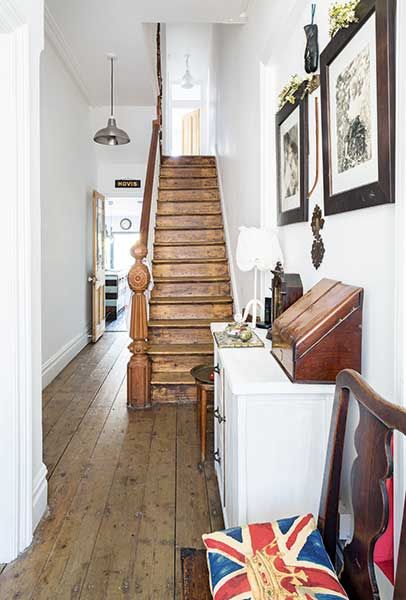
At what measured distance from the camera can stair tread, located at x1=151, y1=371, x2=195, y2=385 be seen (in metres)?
3.50

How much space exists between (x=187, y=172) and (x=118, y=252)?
9.41m

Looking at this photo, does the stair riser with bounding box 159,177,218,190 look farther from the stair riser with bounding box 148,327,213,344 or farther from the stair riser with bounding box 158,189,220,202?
the stair riser with bounding box 148,327,213,344

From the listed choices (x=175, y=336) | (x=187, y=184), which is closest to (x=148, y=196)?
(x=175, y=336)

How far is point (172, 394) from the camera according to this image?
3.53 meters

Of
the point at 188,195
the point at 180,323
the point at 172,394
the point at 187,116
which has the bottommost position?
the point at 172,394

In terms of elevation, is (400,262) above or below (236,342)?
above

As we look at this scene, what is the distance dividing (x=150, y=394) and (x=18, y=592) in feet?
6.42

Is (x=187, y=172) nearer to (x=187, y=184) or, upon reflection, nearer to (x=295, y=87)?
(x=187, y=184)

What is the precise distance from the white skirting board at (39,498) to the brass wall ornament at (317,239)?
154 cm

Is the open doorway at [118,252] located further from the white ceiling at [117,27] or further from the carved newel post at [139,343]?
the carved newel post at [139,343]

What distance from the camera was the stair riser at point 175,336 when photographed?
3.85 metres

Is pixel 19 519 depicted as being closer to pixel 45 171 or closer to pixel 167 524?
pixel 167 524

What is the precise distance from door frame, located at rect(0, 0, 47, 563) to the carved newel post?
154 cm

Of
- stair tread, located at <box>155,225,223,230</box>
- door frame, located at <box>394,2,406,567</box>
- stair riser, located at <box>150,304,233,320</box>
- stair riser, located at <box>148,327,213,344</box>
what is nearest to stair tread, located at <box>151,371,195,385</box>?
stair riser, located at <box>148,327,213,344</box>
